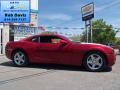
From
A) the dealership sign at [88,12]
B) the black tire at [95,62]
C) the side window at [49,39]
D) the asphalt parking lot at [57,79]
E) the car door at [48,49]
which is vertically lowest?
the asphalt parking lot at [57,79]

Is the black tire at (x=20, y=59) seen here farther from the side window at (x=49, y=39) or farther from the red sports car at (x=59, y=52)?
the side window at (x=49, y=39)

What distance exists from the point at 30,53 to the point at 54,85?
410 centimetres

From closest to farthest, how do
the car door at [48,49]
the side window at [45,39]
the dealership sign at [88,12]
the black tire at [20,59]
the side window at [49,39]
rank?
the car door at [48,49] < the side window at [49,39] < the side window at [45,39] < the black tire at [20,59] < the dealership sign at [88,12]

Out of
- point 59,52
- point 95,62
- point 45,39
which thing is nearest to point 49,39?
point 45,39

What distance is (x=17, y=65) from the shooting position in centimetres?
1289

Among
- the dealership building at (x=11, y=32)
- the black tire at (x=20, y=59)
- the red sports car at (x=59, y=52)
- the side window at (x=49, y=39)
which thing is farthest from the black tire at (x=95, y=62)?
the dealership building at (x=11, y=32)

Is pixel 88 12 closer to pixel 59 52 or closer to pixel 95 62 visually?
pixel 59 52

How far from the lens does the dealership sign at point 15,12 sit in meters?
32.1

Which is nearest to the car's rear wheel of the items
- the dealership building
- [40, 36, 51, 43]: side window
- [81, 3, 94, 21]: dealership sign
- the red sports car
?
the red sports car

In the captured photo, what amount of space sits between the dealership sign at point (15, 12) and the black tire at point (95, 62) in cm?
2075

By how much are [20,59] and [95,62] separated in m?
3.00

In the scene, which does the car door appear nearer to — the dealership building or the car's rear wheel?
the car's rear wheel

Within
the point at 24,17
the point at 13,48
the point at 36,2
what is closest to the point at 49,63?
the point at 13,48

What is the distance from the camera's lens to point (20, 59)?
12867 mm
